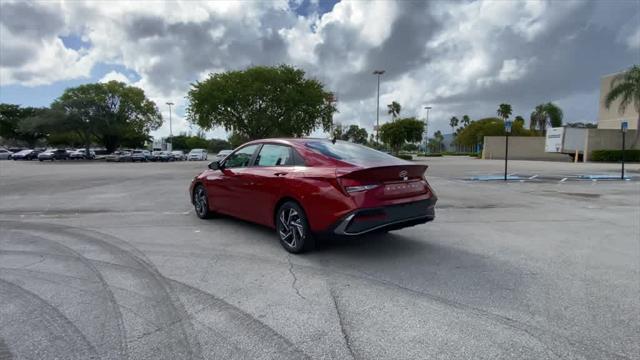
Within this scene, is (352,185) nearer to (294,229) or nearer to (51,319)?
(294,229)

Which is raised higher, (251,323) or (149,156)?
(149,156)

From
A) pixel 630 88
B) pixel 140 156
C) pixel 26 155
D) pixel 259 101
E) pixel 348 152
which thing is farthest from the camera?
pixel 26 155

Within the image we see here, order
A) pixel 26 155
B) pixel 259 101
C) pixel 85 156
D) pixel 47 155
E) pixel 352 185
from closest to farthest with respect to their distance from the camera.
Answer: pixel 352 185
pixel 259 101
pixel 47 155
pixel 26 155
pixel 85 156

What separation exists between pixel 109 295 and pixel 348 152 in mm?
3244

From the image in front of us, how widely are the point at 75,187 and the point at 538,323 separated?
1492cm

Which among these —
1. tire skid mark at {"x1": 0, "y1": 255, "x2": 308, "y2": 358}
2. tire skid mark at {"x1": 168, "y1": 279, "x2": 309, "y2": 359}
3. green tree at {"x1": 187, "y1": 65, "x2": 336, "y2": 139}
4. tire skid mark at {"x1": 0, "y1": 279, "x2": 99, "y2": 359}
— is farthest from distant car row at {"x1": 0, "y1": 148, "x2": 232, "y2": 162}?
tire skid mark at {"x1": 168, "y1": 279, "x2": 309, "y2": 359}

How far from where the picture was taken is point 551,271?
4.73 metres

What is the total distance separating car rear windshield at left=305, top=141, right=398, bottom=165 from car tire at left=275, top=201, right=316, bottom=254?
32.3 inches

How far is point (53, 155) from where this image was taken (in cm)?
4581

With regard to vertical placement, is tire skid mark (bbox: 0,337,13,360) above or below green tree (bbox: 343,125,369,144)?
below

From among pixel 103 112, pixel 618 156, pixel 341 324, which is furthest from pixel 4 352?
pixel 103 112

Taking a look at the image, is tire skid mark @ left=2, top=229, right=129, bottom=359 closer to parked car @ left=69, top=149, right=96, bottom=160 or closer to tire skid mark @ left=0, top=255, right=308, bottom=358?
tire skid mark @ left=0, top=255, right=308, bottom=358

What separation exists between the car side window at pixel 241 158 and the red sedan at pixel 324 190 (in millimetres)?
26

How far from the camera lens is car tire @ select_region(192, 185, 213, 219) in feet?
24.6
